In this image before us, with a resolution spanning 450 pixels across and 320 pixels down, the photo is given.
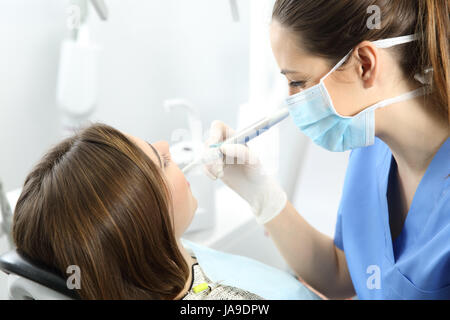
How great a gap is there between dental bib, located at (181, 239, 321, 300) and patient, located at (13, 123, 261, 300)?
284 millimetres

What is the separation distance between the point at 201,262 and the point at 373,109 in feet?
1.88

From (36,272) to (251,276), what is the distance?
2.11ft

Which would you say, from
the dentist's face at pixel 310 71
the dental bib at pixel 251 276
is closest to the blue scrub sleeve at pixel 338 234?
the dental bib at pixel 251 276

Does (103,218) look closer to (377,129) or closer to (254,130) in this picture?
(254,130)

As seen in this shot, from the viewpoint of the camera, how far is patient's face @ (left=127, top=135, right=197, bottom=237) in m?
1.00

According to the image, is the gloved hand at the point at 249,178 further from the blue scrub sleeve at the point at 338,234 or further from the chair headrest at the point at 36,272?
the chair headrest at the point at 36,272

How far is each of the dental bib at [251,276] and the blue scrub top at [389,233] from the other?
176 mm

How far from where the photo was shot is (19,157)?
5.25 ft

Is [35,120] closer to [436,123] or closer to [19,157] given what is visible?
[19,157]

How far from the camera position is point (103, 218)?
2.69 feet

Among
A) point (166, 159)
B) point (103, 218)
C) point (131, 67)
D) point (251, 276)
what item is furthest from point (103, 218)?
point (131, 67)

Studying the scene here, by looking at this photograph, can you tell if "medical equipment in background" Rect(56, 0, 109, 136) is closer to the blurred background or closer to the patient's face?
the blurred background

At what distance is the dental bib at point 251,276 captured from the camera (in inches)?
48.4
